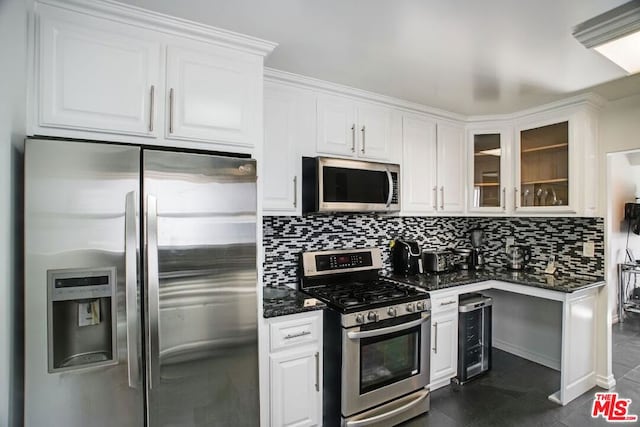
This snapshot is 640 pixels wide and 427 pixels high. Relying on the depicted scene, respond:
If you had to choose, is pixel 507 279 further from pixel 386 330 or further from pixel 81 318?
pixel 81 318

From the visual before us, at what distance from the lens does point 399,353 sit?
7.30 ft

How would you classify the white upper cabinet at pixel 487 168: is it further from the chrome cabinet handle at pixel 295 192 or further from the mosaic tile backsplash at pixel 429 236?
the chrome cabinet handle at pixel 295 192

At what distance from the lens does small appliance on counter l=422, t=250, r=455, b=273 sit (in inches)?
119

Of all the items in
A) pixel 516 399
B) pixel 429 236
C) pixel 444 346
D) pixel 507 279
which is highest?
pixel 429 236

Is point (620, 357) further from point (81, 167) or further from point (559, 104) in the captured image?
point (81, 167)

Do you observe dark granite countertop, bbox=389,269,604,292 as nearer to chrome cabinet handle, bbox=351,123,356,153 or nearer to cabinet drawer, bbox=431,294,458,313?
cabinet drawer, bbox=431,294,458,313

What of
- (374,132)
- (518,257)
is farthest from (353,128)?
(518,257)

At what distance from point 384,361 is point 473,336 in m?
1.16

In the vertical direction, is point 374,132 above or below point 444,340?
above

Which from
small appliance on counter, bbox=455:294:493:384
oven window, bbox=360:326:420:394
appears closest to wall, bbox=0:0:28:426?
oven window, bbox=360:326:420:394

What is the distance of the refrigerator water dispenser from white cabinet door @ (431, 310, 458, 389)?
7.21 feet

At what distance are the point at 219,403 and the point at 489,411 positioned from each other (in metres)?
2.01

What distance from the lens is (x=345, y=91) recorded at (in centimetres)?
245

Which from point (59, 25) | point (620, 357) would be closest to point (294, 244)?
point (59, 25)
